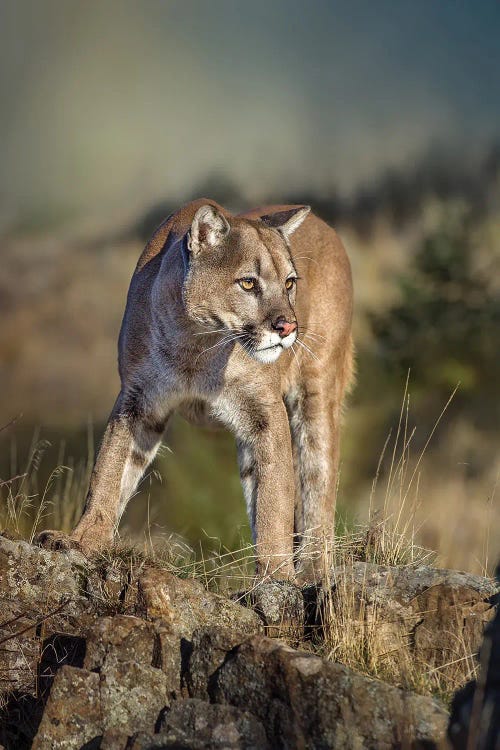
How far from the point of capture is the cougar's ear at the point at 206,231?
18.2 feet

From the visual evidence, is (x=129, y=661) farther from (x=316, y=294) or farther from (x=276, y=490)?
(x=316, y=294)

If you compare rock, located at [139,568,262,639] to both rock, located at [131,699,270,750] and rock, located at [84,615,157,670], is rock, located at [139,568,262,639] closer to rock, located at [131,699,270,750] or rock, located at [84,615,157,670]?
rock, located at [84,615,157,670]

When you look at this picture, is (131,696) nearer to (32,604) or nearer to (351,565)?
(32,604)

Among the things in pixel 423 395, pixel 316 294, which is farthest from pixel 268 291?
pixel 423 395

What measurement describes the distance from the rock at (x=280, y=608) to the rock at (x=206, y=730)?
3.23ft

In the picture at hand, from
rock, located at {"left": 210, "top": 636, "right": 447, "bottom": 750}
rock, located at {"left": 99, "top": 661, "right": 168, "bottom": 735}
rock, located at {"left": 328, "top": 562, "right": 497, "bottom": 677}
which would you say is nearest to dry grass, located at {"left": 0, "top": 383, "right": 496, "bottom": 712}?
rock, located at {"left": 328, "top": 562, "right": 497, "bottom": 677}

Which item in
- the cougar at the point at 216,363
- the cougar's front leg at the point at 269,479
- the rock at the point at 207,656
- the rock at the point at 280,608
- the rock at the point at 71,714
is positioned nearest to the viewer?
the rock at the point at 71,714

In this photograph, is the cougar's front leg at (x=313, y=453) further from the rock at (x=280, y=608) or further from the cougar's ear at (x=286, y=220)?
the rock at (x=280, y=608)

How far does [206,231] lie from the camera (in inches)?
221

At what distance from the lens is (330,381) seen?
22.3 feet

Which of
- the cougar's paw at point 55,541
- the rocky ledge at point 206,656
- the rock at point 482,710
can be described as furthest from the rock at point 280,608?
the rock at point 482,710

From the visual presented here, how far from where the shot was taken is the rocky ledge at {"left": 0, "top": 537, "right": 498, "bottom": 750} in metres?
3.33

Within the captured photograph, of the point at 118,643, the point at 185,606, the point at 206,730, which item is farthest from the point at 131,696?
the point at 185,606

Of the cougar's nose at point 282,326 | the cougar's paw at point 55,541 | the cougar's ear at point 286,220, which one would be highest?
the cougar's ear at point 286,220
